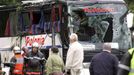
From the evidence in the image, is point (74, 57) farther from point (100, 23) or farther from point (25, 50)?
point (100, 23)

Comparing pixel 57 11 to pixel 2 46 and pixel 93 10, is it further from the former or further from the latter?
pixel 2 46

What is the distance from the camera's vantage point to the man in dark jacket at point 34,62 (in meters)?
15.2

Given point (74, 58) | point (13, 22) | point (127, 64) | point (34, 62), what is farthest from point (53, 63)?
point (127, 64)

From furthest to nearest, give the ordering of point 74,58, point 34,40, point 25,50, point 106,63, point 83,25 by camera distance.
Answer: point 34,40 → point 83,25 → point 25,50 → point 74,58 → point 106,63

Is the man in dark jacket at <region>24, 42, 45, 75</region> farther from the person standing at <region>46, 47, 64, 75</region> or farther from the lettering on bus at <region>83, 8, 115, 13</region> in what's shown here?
the lettering on bus at <region>83, 8, 115, 13</region>

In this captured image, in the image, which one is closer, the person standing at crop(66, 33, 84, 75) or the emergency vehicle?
the person standing at crop(66, 33, 84, 75)

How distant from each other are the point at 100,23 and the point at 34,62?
9.09ft

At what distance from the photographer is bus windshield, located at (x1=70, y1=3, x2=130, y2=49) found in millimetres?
16672

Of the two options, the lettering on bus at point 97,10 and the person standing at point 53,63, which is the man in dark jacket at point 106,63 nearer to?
the person standing at point 53,63

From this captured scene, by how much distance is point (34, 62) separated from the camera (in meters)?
15.2

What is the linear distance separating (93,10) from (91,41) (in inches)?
40.7

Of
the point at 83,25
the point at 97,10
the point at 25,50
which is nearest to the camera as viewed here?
the point at 25,50

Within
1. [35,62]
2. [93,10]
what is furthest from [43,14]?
[35,62]

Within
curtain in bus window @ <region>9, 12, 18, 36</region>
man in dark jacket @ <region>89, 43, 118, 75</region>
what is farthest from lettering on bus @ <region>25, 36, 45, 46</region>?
man in dark jacket @ <region>89, 43, 118, 75</region>
